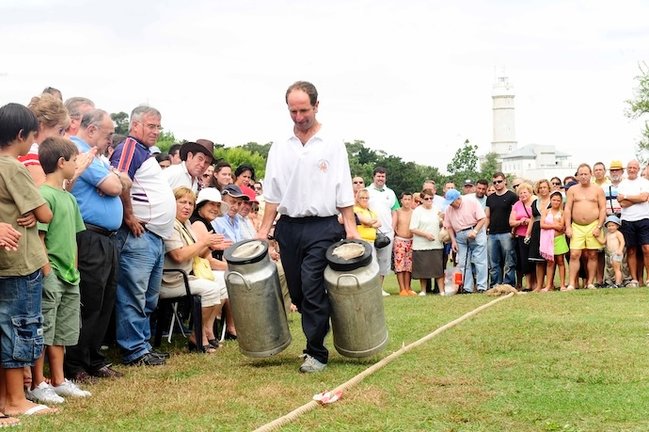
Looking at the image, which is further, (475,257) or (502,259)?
(502,259)

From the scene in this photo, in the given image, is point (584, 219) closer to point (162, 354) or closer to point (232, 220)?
point (232, 220)

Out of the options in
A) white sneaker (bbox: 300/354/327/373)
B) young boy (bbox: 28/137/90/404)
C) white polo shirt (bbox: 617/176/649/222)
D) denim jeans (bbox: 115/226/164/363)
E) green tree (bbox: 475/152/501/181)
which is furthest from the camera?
green tree (bbox: 475/152/501/181)

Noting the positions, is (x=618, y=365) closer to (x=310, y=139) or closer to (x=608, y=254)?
(x=310, y=139)

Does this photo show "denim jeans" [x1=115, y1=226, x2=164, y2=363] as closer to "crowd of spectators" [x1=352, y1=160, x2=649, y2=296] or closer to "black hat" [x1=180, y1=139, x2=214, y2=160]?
"black hat" [x1=180, y1=139, x2=214, y2=160]

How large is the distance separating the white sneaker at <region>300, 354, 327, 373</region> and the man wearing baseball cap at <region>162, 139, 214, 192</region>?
338cm

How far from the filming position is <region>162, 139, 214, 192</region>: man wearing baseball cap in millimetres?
11617

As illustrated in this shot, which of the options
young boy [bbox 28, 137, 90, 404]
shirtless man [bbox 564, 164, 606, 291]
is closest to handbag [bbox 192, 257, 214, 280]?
young boy [bbox 28, 137, 90, 404]

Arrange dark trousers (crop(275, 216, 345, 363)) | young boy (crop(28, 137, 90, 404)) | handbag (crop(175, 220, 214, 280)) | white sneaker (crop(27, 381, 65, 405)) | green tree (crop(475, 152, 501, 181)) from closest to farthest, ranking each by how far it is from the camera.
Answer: white sneaker (crop(27, 381, 65, 405)), young boy (crop(28, 137, 90, 404)), dark trousers (crop(275, 216, 345, 363)), handbag (crop(175, 220, 214, 280)), green tree (crop(475, 152, 501, 181))

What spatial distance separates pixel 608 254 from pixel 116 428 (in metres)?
13.1

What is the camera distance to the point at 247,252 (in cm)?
894

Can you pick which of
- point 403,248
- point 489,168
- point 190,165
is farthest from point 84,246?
point 489,168

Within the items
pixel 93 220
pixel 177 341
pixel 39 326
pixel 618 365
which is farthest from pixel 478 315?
pixel 39 326

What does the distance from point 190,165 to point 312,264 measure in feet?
10.8

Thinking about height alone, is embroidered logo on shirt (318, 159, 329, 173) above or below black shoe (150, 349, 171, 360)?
above
